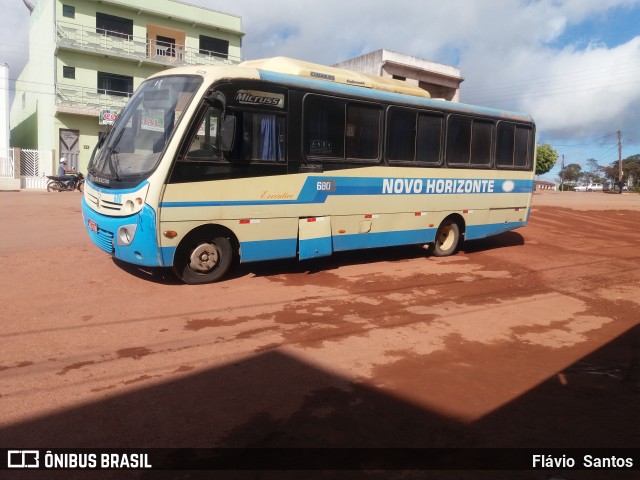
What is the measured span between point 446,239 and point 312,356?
6910mm

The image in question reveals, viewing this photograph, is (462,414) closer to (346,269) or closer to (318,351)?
(318,351)

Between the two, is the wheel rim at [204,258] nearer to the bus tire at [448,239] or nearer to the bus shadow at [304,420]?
the bus shadow at [304,420]

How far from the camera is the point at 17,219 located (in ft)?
41.8

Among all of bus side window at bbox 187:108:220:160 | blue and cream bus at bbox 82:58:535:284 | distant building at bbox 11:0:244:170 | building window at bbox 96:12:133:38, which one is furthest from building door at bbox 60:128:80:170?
bus side window at bbox 187:108:220:160

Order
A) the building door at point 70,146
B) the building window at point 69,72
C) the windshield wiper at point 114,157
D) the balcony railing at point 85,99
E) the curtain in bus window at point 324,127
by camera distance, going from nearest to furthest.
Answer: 1. the windshield wiper at point 114,157
2. the curtain in bus window at point 324,127
3. the balcony railing at point 85,99
4. the building window at point 69,72
5. the building door at point 70,146

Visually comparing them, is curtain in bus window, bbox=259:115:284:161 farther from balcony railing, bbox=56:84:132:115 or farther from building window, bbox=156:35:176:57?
building window, bbox=156:35:176:57

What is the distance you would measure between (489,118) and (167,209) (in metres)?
7.54

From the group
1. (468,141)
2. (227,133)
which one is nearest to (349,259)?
(468,141)

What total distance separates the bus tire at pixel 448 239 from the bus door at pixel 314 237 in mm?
3320

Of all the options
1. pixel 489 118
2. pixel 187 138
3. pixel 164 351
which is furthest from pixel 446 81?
pixel 164 351

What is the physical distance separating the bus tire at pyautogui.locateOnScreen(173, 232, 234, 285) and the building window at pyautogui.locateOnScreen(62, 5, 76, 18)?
28.4m

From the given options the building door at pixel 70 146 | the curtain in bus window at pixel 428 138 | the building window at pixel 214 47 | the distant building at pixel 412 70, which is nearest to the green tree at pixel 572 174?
the distant building at pixel 412 70

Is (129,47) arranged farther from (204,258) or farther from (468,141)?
(204,258)

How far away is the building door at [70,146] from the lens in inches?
1185
